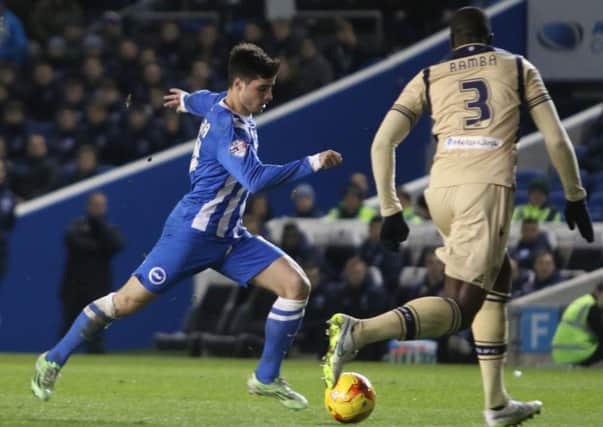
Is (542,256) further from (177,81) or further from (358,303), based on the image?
(177,81)

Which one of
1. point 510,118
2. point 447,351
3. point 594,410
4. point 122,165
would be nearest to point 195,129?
point 122,165

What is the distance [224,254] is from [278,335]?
1.76 feet

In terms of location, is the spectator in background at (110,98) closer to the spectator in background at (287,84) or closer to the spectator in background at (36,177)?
Result: the spectator in background at (36,177)

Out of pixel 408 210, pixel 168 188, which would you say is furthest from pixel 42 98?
pixel 408 210

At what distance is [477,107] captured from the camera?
26.0ft

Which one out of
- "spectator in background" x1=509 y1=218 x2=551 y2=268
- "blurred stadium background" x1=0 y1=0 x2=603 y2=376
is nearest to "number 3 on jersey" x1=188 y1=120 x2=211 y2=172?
"blurred stadium background" x1=0 y1=0 x2=603 y2=376

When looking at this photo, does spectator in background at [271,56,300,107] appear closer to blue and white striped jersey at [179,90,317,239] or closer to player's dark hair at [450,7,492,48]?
blue and white striped jersey at [179,90,317,239]

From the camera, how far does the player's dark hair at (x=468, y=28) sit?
8.00 m

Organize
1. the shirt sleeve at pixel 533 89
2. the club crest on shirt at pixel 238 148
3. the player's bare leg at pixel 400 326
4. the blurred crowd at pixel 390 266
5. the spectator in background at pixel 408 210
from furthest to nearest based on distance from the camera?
the spectator in background at pixel 408 210, the blurred crowd at pixel 390 266, the club crest on shirt at pixel 238 148, the shirt sleeve at pixel 533 89, the player's bare leg at pixel 400 326

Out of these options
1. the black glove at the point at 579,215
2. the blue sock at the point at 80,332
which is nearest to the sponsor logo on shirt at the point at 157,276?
the blue sock at the point at 80,332

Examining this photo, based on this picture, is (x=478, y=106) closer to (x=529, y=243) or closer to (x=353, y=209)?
(x=529, y=243)

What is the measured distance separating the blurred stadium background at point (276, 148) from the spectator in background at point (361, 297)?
2 cm

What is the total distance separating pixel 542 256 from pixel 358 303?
1.81 metres

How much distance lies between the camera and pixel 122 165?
62.6ft
